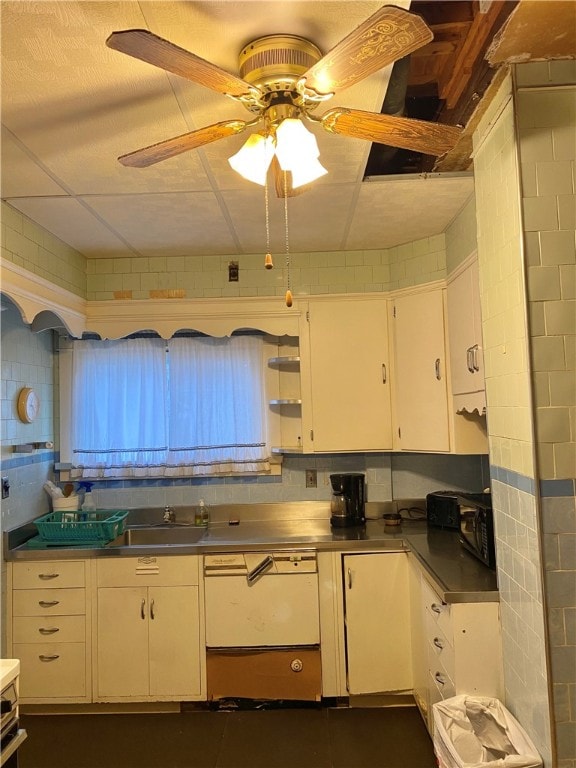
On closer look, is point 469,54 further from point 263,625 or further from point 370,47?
point 263,625

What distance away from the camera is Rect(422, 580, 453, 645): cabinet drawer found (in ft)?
6.74

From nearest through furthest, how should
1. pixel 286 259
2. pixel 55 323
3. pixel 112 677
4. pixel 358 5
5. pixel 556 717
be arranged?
pixel 358 5 < pixel 556 717 < pixel 112 677 < pixel 55 323 < pixel 286 259

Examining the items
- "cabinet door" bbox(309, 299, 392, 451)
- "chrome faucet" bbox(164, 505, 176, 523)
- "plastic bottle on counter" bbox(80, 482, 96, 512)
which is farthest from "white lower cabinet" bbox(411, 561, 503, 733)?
"plastic bottle on counter" bbox(80, 482, 96, 512)

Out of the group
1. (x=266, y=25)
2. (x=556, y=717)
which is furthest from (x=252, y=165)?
(x=556, y=717)

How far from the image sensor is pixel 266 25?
1327 mm

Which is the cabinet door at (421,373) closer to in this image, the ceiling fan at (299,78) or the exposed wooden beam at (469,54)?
the exposed wooden beam at (469,54)

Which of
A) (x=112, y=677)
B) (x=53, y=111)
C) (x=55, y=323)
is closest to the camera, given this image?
(x=53, y=111)

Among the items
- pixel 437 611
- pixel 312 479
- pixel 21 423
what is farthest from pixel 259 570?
pixel 21 423

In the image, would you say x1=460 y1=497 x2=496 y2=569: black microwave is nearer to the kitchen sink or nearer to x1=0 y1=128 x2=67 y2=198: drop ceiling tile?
the kitchen sink

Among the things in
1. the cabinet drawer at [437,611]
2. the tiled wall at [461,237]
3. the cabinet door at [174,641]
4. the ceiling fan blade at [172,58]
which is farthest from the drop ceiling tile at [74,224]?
the cabinet drawer at [437,611]

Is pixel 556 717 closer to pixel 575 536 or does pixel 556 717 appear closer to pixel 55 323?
pixel 575 536

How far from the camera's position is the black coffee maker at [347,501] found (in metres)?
3.12

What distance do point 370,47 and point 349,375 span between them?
226 cm

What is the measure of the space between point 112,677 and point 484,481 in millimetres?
2526
